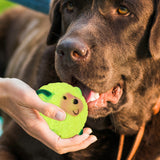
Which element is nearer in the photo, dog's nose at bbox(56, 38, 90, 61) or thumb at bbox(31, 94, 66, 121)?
thumb at bbox(31, 94, 66, 121)

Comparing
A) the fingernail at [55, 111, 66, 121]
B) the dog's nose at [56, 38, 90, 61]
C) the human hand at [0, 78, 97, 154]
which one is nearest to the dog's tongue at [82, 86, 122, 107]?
the dog's nose at [56, 38, 90, 61]

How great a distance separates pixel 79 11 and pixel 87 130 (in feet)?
3.22

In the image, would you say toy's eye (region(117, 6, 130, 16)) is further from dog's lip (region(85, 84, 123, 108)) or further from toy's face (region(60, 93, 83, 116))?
toy's face (region(60, 93, 83, 116))

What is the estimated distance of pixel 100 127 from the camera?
8.22 ft

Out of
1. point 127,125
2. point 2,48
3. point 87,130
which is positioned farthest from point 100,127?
point 2,48

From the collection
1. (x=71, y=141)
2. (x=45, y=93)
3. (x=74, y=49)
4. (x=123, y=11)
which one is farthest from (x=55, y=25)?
(x=71, y=141)

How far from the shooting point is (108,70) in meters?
2.11

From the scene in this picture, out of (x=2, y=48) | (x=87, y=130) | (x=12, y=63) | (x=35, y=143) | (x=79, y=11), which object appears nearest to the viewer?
(x=87, y=130)

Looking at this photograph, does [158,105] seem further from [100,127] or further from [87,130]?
[87,130]

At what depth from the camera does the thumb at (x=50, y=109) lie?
5.00 feet

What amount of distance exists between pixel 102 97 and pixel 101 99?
2cm

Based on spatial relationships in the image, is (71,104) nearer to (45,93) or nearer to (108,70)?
(45,93)

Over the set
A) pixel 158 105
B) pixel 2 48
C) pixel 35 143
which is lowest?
pixel 2 48

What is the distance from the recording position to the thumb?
1523mm
